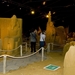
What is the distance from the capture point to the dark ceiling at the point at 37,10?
20.6 meters

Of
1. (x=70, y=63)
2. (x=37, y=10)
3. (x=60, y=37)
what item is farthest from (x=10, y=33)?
(x=37, y=10)

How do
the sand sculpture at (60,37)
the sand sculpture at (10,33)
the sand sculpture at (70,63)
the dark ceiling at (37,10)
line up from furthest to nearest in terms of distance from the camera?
the dark ceiling at (37,10) → the sand sculpture at (60,37) → the sand sculpture at (10,33) → the sand sculpture at (70,63)

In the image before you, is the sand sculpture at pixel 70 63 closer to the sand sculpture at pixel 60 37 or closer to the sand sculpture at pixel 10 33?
the sand sculpture at pixel 10 33

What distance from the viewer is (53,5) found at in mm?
23938

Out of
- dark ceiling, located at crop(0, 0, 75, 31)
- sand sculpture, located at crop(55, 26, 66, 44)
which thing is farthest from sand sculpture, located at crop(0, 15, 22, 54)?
sand sculpture, located at crop(55, 26, 66, 44)

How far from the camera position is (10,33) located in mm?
12820

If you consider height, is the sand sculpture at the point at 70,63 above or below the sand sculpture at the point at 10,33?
below

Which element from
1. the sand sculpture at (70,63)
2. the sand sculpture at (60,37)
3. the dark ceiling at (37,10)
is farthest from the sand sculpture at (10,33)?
the sand sculpture at (60,37)

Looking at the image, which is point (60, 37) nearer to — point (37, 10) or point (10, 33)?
point (37, 10)

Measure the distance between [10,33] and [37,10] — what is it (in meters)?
11.3

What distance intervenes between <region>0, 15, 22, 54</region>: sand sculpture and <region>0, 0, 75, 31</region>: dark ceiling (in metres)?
5.22

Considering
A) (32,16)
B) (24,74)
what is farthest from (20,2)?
(24,74)

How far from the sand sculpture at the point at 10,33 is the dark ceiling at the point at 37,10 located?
5217mm

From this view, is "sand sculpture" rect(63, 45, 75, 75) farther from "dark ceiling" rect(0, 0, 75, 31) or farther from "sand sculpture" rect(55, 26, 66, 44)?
"dark ceiling" rect(0, 0, 75, 31)
